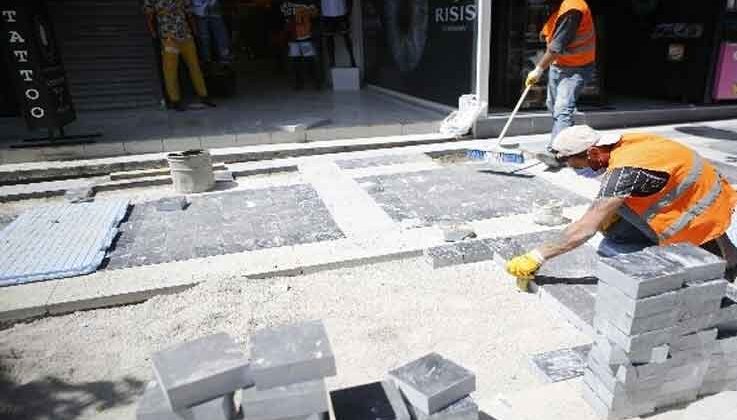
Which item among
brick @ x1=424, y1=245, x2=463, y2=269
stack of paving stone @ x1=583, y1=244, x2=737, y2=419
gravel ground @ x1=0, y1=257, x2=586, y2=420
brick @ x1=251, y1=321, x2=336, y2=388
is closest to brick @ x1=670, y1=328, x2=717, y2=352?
stack of paving stone @ x1=583, y1=244, x2=737, y2=419

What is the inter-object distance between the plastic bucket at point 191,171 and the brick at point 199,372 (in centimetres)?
342

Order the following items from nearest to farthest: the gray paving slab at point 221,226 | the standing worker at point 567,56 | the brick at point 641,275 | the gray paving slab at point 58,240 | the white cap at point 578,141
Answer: the brick at point 641,275
the white cap at point 578,141
the gray paving slab at point 58,240
the gray paving slab at point 221,226
the standing worker at point 567,56

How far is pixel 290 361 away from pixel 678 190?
211 centimetres

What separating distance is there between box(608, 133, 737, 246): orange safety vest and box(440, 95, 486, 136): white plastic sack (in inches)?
157

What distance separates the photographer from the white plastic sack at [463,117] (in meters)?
6.69

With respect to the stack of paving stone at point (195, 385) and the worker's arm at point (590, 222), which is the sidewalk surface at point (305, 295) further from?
the stack of paving stone at point (195, 385)

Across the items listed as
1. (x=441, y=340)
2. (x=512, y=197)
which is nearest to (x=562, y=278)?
(x=441, y=340)

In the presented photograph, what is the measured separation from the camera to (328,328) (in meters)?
2.97

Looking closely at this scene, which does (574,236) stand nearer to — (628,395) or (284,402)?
(628,395)


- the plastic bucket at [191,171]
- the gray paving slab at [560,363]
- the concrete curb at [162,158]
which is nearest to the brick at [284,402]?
the gray paving slab at [560,363]

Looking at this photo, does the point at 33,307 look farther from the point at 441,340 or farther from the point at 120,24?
the point at 120,24

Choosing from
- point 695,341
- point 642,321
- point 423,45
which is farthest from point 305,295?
point 423,45

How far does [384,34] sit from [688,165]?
7.53 m

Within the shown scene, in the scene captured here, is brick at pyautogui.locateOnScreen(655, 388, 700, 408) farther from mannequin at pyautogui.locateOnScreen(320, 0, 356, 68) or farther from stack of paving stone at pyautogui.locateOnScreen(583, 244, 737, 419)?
mannequin at pyautogui.locateOnScreen(320, 0, 356, 68)
